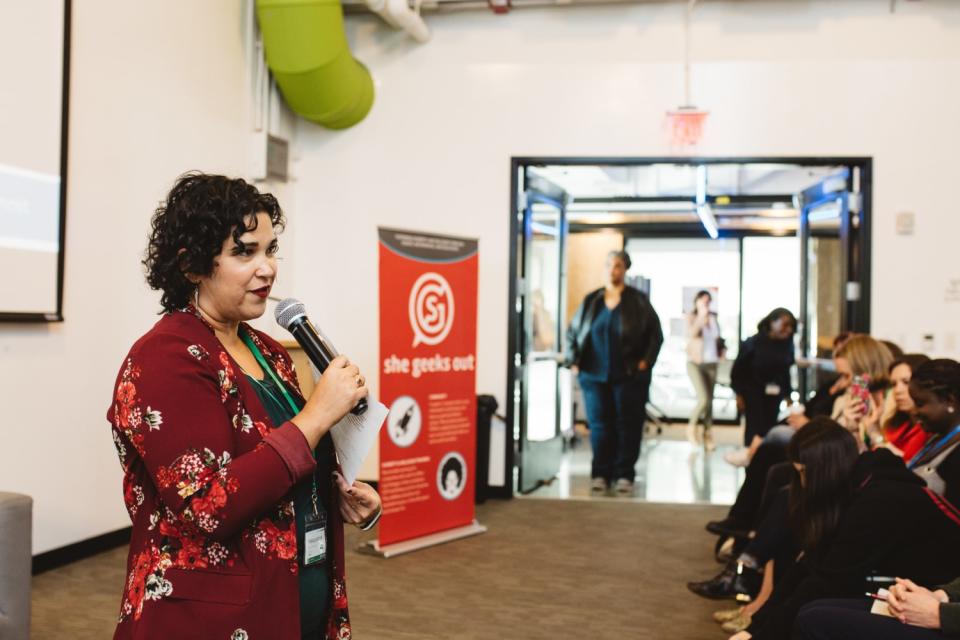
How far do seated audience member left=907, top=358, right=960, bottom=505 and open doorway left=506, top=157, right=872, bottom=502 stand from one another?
10.7 ft

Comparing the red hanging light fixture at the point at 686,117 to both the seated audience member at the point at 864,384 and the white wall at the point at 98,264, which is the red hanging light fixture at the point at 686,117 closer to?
the seated audience member at the point at 864,384

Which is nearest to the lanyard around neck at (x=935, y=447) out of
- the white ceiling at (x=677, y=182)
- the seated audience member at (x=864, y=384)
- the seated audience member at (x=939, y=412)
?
the seated audience member at (x=939, y=412)

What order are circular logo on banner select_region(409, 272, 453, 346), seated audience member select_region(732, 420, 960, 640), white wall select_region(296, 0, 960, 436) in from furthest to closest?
white wall select_region(296, 0, 960, 436) → circular logo on banner select_region(409, 272, 453, 346) → seated audience member select_region(732, 420, 960, 640)

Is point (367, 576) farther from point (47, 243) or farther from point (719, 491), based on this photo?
point (719, 491)

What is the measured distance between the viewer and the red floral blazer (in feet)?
4.11

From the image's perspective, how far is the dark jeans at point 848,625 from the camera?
216cm

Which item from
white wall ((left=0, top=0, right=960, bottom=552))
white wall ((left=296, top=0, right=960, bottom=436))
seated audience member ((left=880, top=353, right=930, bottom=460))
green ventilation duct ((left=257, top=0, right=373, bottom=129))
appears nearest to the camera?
seated audience member ((left=880, top=353, right=930, bottom=460))

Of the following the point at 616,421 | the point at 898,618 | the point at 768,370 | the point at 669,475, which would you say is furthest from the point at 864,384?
Answer: the point at 669,475

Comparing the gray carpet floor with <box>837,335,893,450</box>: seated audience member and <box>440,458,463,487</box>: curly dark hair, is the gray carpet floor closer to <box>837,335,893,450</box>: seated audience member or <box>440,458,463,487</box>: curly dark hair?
<box>440,458,463,487</box>: curly dark hair

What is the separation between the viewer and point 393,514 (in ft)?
15.5

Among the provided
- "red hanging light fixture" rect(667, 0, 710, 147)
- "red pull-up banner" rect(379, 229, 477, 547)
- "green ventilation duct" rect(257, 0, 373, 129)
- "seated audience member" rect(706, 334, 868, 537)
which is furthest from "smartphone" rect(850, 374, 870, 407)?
"green ventilation duct" rect(257, 0, 373, 129)

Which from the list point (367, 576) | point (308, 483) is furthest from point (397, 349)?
point (308, 483)

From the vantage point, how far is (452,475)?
5.11 meters

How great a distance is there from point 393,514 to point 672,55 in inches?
140
